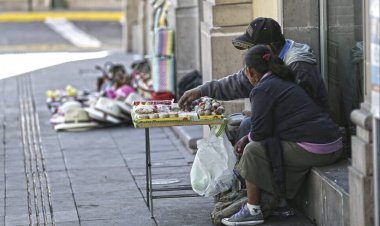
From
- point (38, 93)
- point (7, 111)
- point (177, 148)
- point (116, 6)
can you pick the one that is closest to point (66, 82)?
point (38, 93)

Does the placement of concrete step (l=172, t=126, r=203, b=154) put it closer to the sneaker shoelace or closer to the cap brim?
the cap brim

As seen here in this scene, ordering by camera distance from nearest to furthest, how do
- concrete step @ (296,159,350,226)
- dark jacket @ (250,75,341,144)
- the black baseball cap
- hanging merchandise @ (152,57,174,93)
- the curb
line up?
concrete step @ (296,159,350,226) < dark jacket @ (250,75,341,144) < the black baseball cap < hanging merchandise @ (152,57,174,93) < the curb

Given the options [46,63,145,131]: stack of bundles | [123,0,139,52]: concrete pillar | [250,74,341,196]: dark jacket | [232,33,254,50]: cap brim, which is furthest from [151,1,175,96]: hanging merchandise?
[123,0,139,52]: concrete pillar

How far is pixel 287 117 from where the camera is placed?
26.2 feet

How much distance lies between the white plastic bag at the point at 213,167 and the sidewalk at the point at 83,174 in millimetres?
262

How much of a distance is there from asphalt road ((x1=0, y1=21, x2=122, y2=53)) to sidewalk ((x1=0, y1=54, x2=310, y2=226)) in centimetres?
830

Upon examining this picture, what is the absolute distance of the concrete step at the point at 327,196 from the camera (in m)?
7.53

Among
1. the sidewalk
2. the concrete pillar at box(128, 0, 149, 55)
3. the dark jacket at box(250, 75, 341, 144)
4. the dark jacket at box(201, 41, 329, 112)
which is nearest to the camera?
the dark jacket at box(250, 75, 341, 144)

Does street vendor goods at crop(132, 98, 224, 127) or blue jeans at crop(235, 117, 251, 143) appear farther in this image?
blue jeans at crop(235, 117, 251, 143)

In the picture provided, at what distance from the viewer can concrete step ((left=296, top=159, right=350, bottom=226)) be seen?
7.53 metres

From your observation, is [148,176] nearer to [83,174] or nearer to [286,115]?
[286,115]

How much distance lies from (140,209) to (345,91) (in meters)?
1.89

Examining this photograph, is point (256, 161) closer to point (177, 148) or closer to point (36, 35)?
point (177, 148)

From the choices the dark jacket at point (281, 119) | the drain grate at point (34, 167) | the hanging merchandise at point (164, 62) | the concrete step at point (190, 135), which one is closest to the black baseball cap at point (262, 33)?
the dark jacket at point (281, 119)
